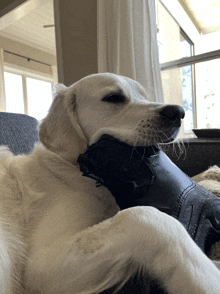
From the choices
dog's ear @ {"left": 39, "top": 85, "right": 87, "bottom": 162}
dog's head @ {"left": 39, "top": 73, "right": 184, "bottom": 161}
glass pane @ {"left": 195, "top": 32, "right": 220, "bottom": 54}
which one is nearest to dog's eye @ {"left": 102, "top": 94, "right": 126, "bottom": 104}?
dog's head @ {"left": 39, "top": 73, "right": 184, "bottom": 161}

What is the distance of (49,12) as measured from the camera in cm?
518

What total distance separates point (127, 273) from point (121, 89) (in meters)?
0.61

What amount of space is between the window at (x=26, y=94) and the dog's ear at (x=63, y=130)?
563 cm

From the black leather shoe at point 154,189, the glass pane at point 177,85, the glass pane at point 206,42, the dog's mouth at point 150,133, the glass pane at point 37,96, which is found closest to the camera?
the black leather shoe at point 154,189

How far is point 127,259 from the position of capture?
476mm

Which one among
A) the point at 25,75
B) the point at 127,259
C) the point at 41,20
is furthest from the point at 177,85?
the point at 25,75

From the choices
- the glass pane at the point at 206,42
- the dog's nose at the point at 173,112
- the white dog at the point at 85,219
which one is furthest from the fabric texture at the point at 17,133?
the glass pane at the point at 206,42

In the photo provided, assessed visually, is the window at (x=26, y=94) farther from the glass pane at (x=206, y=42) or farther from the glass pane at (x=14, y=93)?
the glass pane at (x=206, y=42)

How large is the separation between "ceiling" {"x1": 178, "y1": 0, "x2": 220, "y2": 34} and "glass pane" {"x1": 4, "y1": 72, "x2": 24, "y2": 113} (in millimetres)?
4968

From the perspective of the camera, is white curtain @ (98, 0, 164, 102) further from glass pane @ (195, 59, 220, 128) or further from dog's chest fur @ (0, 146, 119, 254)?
dog's chest fur @ (0, 146, 119, 254)

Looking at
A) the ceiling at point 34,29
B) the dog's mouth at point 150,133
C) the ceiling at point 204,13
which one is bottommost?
the dog's mouth at point 150,133

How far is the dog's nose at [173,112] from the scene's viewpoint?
28.2 inches

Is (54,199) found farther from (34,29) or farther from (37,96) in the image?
(37,96)

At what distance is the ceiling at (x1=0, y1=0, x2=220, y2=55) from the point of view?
11.3 feet
